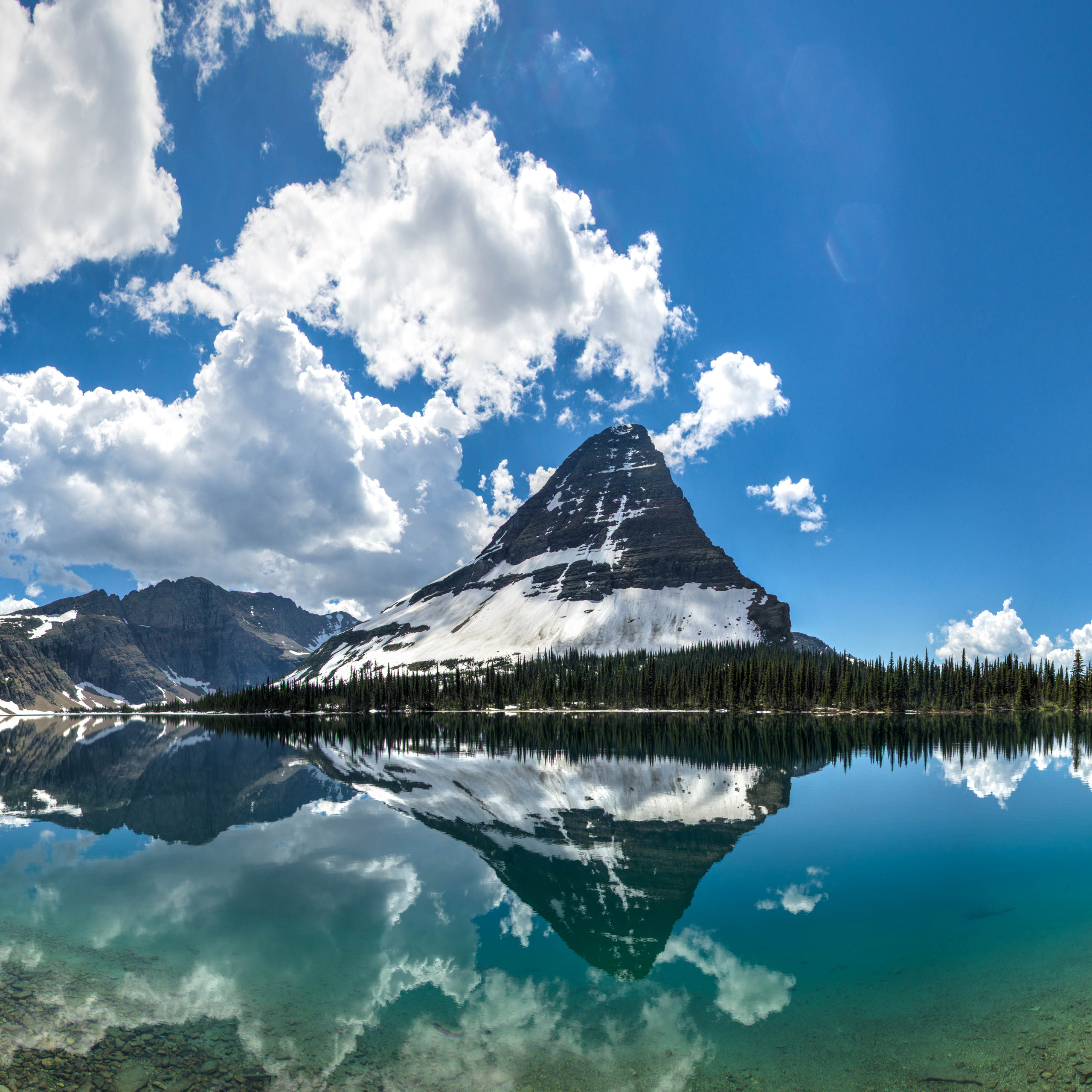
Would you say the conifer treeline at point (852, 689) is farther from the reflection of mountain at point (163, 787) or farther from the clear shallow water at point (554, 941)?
the clear shallow water at point (554, 941)

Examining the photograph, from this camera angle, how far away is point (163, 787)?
4831 centimetres

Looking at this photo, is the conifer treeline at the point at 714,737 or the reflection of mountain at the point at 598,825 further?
the conifer treeline at the point at 714,737

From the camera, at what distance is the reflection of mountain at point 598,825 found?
1820cm

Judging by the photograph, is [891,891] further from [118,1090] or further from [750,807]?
[118,1090]

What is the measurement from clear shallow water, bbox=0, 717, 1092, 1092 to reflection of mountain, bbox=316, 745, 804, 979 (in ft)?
0.66

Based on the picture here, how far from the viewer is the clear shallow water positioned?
440 inches

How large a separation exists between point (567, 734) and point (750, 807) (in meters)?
62.6

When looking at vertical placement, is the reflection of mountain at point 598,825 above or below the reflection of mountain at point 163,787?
above

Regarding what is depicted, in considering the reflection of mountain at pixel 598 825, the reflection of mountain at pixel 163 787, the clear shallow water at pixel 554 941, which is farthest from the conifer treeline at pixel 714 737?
the clear shallow water at pixel 554 941

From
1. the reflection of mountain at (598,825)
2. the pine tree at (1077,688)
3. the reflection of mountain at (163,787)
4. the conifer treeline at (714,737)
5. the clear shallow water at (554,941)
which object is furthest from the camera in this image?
the pine tree at (1077,688)

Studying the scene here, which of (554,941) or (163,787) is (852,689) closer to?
(163,787)

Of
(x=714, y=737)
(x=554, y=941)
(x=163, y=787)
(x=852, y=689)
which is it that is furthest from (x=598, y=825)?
(x=852, y=689)

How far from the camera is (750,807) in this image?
3484cm

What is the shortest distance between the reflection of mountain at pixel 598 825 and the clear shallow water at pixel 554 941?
8.0 inches
